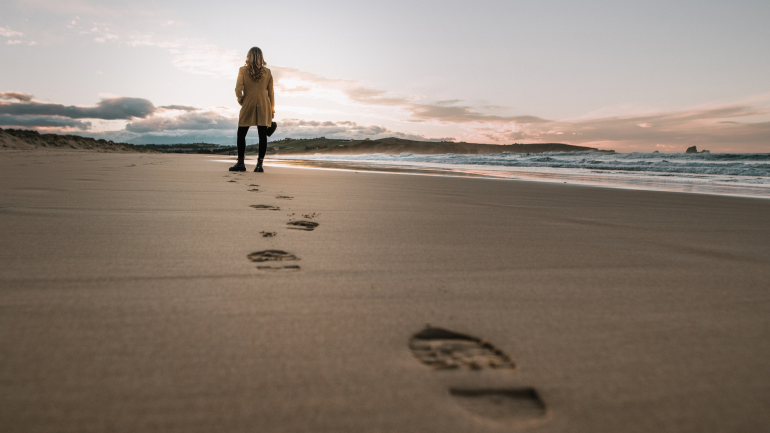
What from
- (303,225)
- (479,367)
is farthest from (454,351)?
(303,225)

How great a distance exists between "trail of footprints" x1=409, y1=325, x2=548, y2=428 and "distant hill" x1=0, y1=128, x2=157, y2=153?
17409mm

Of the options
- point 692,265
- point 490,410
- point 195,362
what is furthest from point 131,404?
point 692,265

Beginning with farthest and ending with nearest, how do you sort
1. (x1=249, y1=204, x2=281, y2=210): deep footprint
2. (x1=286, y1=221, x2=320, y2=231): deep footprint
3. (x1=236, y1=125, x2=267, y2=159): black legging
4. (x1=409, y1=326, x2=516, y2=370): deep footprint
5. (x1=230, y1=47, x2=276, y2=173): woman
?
(x1=236, y1=125, x2=267, y2=159): black legging, (x1=230, y1=47, x2=276, y2=173): woman, (x1=249, y1=204, x2=281, y2=210): deep footprint, (x1=286, y1=221, x2=320, y2=231): deep footprint, (x1=409, y1=326, x2=516, y2=370): deep footprint

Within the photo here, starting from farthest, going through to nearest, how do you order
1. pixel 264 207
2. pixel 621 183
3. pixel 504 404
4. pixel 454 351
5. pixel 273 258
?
pixel 621 183, pixel 264 207, pixel 273 258, pixel 454 351, pixel 504 404

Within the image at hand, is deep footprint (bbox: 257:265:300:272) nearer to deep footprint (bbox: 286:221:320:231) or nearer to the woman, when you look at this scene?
deep footprint (bbox: 286:221:320:231)

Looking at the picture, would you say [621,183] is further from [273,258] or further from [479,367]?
[479,367]

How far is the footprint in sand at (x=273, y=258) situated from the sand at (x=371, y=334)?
0.06ft

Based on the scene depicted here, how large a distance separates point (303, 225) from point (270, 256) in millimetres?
557

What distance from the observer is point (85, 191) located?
2.64 meters

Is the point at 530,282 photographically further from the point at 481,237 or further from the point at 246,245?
the point at 246,245

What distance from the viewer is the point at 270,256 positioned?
1.26m

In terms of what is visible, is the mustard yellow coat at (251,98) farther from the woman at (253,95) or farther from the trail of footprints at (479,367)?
the trail of footprints at (479,367)

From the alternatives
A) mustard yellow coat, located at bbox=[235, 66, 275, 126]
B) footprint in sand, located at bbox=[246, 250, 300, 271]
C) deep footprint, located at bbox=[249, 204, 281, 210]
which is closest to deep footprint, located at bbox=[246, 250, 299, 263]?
footprint in sand, located at bbox=[246, 250, 300, 271]

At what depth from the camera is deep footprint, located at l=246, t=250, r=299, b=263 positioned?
122cm
